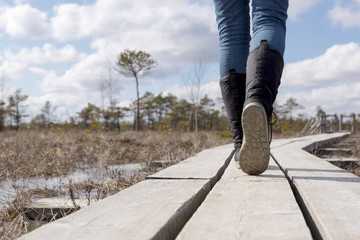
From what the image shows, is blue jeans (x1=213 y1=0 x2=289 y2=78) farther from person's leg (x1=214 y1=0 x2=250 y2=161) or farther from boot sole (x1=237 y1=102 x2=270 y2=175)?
boot sole (x1=237 y1=102 x2=270 y2=175)

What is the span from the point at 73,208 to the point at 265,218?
833 mm

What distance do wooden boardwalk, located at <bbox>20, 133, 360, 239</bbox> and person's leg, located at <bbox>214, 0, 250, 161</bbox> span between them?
0.66 m

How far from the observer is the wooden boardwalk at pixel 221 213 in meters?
0.70

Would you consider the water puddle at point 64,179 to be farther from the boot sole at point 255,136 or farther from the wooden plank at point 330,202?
the wooden plank at point 330,202

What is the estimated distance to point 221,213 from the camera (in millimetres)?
867

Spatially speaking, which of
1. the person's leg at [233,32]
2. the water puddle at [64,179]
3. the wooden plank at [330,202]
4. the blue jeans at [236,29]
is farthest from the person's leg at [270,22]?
the water puddle at [64,179]

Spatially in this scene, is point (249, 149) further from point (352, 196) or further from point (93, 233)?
point (93, 233)

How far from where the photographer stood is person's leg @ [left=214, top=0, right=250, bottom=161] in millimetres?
1902

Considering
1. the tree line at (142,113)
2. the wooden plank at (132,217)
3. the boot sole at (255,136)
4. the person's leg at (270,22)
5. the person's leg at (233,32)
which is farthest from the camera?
the tree line at (142,113)

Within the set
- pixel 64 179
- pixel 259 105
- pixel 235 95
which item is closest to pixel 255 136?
pixel 259 105

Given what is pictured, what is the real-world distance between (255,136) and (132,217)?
0.83m

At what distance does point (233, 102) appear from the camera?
6.33 ft

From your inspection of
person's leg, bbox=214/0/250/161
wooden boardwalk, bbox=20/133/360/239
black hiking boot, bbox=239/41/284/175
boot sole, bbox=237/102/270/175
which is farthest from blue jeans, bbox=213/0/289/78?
wooden boardwalk, bbox=20/133/360/239

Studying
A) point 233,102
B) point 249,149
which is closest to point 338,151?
point 233,102
